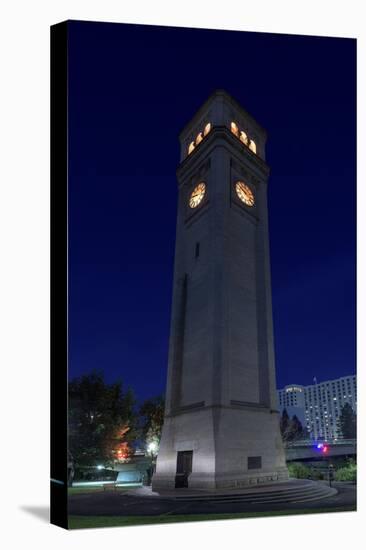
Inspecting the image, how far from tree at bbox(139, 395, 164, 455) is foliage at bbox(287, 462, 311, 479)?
4.38m

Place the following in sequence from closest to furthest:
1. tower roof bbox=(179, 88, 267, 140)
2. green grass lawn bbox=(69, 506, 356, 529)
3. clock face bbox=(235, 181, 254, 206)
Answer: green grass lawn bbox=(69, 506, 356, 529) → tower roof bbox=(179, 88, 267, 140) → clock face bbox=(235, 181, 254, 206)

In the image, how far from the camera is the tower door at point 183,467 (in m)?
19.6

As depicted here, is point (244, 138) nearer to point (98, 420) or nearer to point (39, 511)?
point (98, 420)

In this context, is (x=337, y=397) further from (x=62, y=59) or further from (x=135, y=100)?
(x=62, y=59)

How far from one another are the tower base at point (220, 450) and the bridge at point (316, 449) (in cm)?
38

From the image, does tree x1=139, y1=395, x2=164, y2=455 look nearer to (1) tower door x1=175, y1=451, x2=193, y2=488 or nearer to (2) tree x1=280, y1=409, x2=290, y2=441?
(1) tower door x1=175, y1=451, x2=193, y2=488

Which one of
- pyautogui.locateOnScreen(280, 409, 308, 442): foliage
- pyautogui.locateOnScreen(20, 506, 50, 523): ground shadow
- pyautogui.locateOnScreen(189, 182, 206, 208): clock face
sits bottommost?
pyautogui.locateOnScreen(20, 506, 50, 523): ground shadow

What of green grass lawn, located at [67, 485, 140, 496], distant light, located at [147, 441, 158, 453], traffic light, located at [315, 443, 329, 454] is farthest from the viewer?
distant light, located at [147, 441, 158, 453]

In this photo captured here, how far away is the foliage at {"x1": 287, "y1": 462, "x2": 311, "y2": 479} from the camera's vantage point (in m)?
20.1

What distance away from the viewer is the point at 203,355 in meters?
23.4

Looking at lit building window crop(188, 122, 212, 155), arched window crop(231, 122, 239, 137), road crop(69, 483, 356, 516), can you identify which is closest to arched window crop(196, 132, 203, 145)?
lit building window crop(188, 122, 212, 155)

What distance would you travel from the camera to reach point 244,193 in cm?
2556

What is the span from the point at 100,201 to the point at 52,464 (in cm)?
737

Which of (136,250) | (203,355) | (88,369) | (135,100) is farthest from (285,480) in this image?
(135,100)
